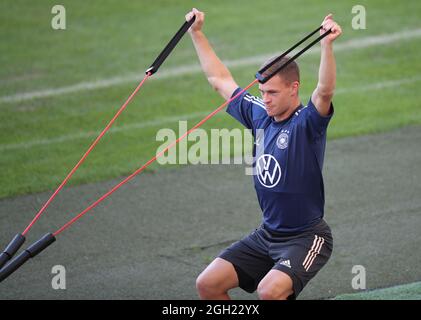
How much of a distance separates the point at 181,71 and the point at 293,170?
28.1ft

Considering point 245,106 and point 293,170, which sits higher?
point 245,106

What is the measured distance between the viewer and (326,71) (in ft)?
19.5

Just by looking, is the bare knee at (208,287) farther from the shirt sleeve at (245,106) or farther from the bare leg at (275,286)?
the shirt sleeve at (245,106)

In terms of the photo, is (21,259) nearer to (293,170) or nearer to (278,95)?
(293,170)

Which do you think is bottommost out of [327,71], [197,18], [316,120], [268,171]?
[268,171]

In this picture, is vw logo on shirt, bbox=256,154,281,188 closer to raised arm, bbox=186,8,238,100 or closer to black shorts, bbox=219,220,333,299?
black shorts, bbox=219,220,333,299

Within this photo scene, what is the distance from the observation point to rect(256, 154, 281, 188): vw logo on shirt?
248 inches

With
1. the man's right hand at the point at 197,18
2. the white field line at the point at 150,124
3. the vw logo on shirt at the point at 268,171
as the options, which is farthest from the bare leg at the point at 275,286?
the white field line at the point at 150,124

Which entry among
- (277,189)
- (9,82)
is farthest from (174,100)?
(277,189)

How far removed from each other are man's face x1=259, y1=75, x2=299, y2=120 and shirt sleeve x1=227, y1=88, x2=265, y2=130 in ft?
1.29

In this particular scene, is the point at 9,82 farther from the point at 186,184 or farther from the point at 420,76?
the point at 420,76

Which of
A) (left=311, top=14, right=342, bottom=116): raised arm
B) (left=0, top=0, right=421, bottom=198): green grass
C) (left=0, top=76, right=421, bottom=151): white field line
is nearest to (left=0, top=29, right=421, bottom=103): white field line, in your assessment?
(left=0, top=0, right=421, bottom=198): green grass

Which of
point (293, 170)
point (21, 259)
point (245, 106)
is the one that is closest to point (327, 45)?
point (293, 170)

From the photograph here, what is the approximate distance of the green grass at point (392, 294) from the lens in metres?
7.48
